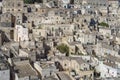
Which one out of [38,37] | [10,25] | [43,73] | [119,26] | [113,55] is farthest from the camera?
[119,26]

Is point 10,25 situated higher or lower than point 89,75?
higher

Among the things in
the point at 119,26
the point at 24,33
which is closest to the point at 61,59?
the point at 24,33

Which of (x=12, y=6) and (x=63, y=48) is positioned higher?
(x=12, y=6)

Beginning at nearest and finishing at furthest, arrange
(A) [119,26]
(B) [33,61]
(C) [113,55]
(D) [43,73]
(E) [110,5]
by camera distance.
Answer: (D) [43,73] < (B) [33,61] < (C) [113,55] < (A) [119,26] < (E) [110,5]

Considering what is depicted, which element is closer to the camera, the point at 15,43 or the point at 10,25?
the point at 15,43

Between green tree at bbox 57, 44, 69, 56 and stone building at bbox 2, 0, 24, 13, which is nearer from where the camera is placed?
green tree at bbox 57, 44, 69, 56

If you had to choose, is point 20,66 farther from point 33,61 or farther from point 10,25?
point 10,25

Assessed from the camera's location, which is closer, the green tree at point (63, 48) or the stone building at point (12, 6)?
the green tree at point (63, 48)

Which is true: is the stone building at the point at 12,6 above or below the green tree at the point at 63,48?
above

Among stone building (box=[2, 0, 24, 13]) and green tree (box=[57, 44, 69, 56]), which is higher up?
stone building (box=[2, 0, 24, 13])

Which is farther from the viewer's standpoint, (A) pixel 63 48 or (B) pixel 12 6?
(B) pixel 12 6

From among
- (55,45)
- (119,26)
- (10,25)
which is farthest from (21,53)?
(119,26)
